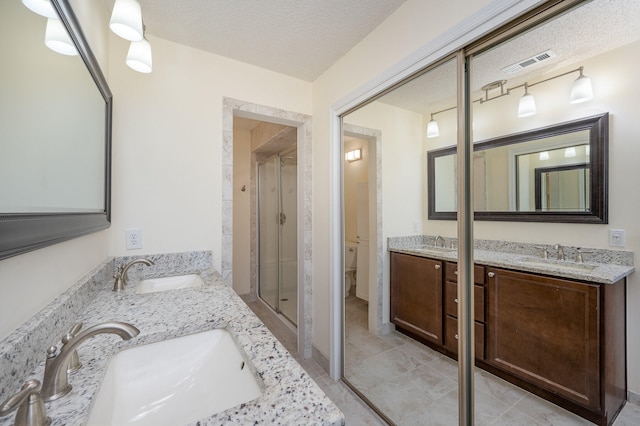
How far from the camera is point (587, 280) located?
1112 mm

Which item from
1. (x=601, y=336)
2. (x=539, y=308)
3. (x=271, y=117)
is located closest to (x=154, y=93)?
(x=271, y=117)

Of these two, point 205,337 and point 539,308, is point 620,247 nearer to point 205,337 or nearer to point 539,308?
point 539,308

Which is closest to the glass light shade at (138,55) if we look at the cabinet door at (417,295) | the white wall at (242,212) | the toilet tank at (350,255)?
the toilet tank at (350,255)

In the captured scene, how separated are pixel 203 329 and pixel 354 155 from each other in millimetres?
1571

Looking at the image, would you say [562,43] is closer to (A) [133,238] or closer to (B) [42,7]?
(B) [42,7]

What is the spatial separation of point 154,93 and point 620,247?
8.61ft

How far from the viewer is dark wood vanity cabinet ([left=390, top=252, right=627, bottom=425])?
3.74ft

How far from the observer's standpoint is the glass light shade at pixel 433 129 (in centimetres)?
144

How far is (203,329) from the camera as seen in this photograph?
3.00 ft

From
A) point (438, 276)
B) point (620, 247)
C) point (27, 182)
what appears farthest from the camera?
point (438, 276)

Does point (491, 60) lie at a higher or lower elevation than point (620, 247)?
higher

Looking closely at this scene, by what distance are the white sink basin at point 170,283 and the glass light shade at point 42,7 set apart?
1279mm

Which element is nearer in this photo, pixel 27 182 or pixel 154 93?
pixel 27 182

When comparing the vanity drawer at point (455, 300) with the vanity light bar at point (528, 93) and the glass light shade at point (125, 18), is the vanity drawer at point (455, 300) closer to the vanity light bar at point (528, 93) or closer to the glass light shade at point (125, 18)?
the vanity light bar at point (528, 93)
